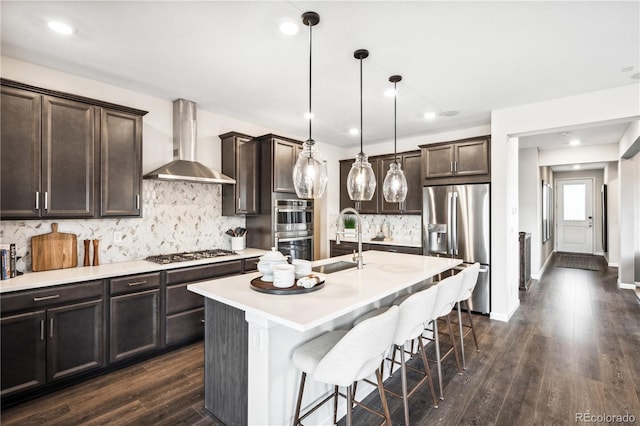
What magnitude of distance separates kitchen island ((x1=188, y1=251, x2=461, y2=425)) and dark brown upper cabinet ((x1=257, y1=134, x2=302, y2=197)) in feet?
6.75

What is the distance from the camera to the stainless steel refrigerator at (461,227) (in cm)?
420

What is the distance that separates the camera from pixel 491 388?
99.3 inches

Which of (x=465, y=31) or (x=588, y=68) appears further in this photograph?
(x=588, y=68)

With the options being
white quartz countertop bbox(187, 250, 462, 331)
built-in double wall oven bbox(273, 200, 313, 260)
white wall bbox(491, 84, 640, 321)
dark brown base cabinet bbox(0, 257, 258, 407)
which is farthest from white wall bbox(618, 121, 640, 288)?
dark brown base cabinet bbox(0, 257, 258, 407)

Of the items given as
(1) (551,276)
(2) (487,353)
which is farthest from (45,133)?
(1) (551,276)

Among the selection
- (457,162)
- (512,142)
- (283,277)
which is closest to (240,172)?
(283,277)

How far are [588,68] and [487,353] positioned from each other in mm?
2846

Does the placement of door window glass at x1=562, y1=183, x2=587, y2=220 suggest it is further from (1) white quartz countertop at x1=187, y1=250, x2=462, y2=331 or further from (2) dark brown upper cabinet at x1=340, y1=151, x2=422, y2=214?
(1) white quartz countertop at x1=187, y1=250, x2=462, y2=331

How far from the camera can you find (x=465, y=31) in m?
2.25

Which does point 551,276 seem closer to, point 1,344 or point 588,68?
point 588,68

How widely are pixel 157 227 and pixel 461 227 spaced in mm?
3957

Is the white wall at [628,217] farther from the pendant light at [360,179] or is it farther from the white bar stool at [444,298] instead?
the pendant light at [360,179]

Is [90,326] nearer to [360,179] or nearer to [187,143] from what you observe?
[187,143]

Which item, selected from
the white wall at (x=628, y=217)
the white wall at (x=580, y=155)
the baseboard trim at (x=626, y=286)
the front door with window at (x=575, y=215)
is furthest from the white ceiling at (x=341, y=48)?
the front door with window at (x=575, y=215)
